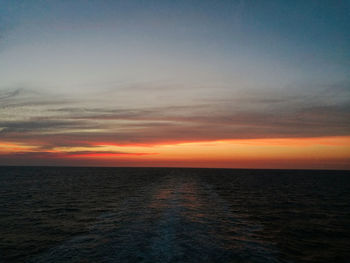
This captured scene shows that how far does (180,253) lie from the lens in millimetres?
13398

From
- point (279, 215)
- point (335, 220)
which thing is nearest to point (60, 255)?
point (279, 215)

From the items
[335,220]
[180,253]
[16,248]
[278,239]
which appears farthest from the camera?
[335,220]

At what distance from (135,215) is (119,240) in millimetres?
7708

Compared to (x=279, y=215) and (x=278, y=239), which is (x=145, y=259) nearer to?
(x=278, y=239)

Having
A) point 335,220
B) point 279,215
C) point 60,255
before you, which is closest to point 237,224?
point 279,215

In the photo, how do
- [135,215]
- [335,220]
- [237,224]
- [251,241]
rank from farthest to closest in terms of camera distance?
1. [335,220]
2. [135,215]
3. [237,224]
4. [251,241]

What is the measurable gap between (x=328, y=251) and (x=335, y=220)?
1168cm

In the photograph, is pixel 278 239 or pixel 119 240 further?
pixel 278 239

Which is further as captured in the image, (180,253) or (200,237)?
(200,237)

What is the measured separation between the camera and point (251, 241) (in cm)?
1619

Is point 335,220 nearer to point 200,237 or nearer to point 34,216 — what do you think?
point 200,237

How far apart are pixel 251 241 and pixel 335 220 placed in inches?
574

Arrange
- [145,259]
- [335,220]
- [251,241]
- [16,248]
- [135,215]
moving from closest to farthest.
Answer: [145,259] < [16,248] < [251,241] < [135,215] < [335,220]

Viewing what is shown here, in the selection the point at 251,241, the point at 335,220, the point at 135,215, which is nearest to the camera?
the point at 251,241
